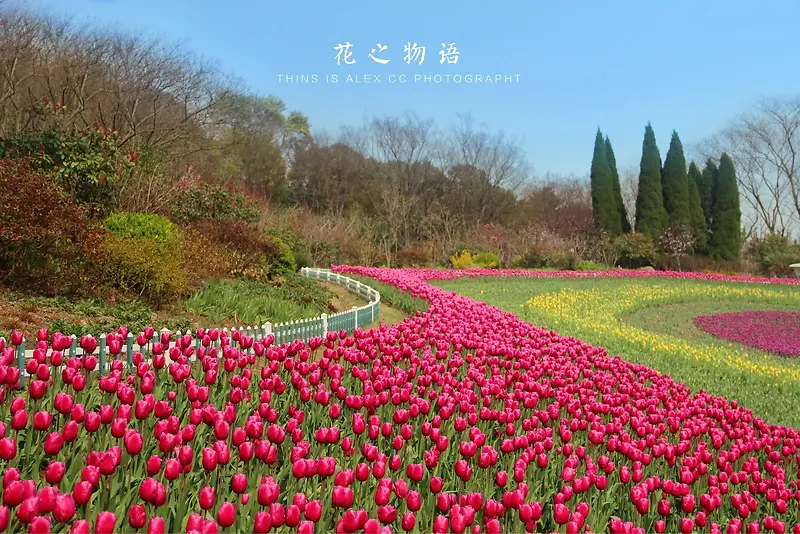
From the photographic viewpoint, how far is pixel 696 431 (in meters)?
4.79

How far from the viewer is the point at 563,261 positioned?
100 feet

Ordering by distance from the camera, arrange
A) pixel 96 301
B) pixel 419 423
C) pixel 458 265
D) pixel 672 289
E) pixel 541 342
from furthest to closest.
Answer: pixel 458 265 < pixel 672 289 < pixel 96 301 < pixel 541 342 < pixel 419 423

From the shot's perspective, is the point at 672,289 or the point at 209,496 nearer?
the point at 209,496

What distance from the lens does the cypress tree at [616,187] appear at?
41312 mm

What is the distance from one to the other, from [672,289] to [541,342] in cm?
1499

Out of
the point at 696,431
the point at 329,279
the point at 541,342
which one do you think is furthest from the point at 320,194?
the point at 696,431

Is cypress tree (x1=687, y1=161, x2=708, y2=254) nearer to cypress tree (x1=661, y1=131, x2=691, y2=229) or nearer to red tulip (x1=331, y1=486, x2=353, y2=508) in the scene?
cypress tree (x1=661, y1=131, x2=691, y2=229)

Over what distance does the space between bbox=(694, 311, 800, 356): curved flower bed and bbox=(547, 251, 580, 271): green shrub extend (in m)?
13.3

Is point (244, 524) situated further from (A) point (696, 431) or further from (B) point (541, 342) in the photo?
(B) point (541, 342)

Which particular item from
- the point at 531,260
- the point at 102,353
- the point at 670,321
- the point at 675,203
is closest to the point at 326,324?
the point at 102,353

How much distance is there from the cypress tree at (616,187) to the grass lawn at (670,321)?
57.5 ft

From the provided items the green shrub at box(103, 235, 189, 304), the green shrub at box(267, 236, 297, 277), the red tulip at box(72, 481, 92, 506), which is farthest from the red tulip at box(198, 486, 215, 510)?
the green shrub at box(267, 236, 297, 277)

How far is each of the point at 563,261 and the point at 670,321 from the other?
15768 mm

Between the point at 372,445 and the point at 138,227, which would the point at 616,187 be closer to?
the point at 138,227
